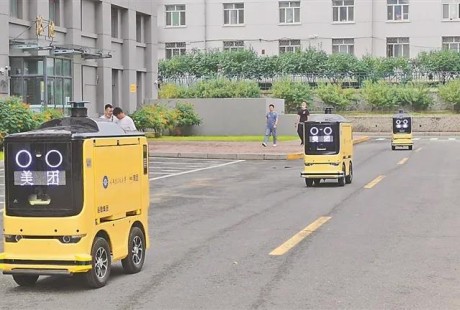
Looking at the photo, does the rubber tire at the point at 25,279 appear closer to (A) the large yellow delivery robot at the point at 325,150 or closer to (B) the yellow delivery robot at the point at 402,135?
(A) the large yellow delivery robot at the point at 325,150

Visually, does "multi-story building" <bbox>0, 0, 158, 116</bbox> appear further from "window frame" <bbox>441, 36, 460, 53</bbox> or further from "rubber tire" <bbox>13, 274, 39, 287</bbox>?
"window frame" <bbox>441, 36, 460, 53</bbox>

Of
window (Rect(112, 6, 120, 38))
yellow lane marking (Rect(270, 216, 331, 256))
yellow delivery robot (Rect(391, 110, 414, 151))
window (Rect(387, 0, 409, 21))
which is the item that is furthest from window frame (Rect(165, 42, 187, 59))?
yellow lane marking (Rect(270, 216, 331, 256))

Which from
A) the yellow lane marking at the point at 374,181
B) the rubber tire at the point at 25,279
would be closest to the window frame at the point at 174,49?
the yellow lane marking at the point at 374,181

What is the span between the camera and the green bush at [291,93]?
52.3m

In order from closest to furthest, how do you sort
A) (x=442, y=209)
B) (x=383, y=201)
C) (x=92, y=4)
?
(x=442, y=209)
(x=383, y=201)
(x=92, y=4)

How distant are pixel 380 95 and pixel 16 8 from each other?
28793 millimetres

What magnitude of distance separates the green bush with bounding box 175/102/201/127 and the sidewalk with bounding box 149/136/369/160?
607cm

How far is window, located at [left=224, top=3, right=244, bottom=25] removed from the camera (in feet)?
214

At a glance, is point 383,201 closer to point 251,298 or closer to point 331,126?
point 331,126

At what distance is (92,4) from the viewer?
3988cm

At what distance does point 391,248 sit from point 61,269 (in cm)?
440

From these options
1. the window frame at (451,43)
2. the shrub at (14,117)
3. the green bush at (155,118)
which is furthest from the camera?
the window frame at (451,43)

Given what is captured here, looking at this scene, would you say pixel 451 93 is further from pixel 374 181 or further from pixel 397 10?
pixel 374 181

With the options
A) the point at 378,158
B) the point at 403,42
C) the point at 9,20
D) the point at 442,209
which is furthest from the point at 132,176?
the point at 403,42
